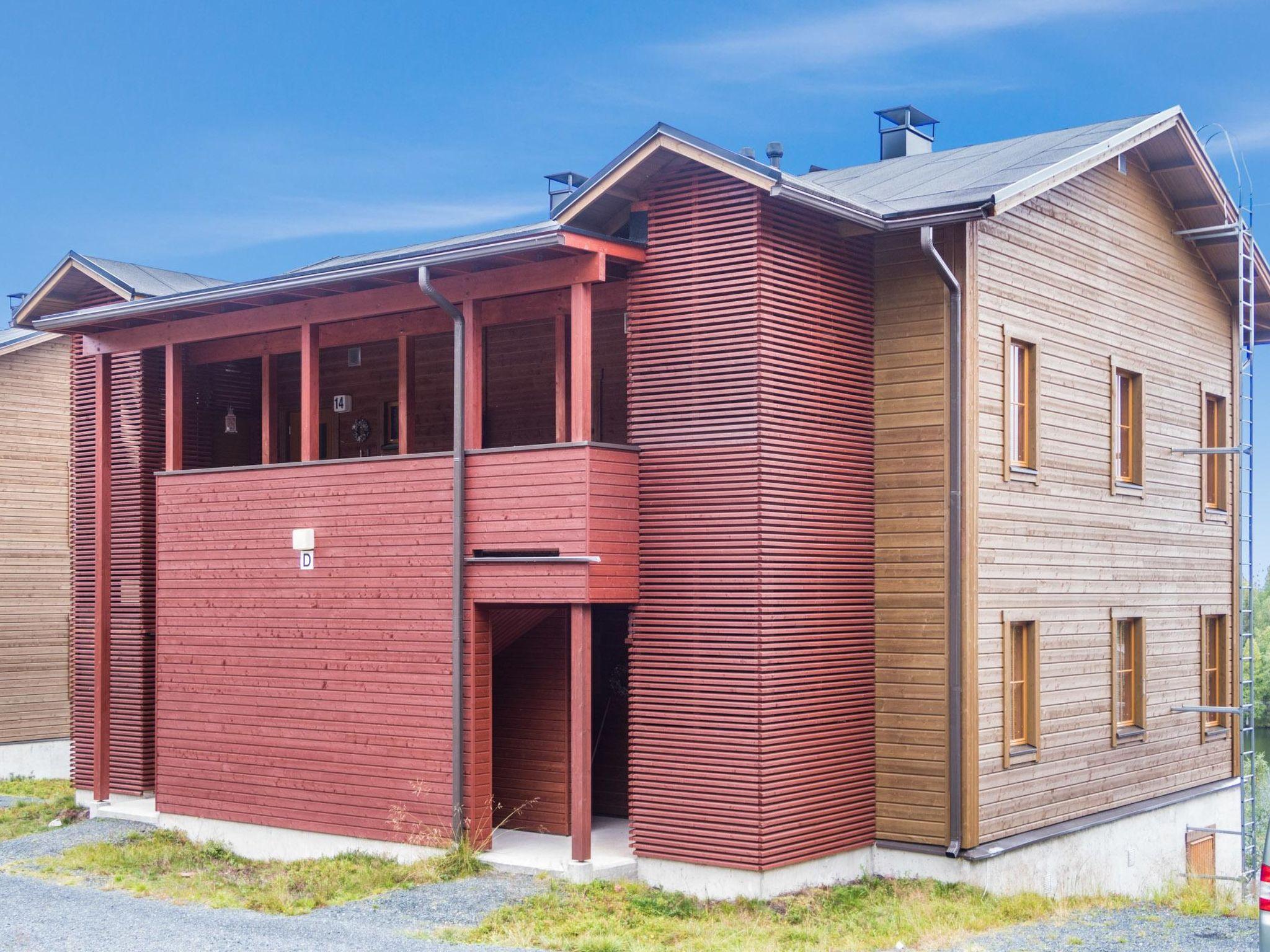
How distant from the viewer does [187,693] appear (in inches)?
677

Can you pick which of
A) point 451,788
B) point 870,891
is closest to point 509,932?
point 451,788

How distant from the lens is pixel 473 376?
1499 cm

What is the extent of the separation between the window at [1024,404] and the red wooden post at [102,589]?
1130cm

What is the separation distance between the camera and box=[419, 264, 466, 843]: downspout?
14.6 m

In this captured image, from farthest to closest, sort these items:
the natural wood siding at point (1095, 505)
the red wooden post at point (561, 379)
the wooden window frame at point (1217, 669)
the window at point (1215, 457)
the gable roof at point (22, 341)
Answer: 1. the gable roof at point (22, 341)
2. the window at point (1215, 457)
3. the wooden window frame at point (1217, 669)
4. the natural wood siding at point (1095, 505)
5. the red wooden post at point (561, 379)

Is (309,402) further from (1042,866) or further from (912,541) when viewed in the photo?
(1042,866)

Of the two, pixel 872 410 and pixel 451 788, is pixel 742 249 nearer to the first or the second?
pixel 872 410

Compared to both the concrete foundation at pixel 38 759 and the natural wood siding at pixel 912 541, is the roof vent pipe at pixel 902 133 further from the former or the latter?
the concrete foundation at pixel 38 759

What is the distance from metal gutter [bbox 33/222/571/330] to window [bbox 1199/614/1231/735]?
11758 millimetres

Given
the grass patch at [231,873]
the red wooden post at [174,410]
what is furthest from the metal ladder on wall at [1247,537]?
the red wooden post at [174,410]

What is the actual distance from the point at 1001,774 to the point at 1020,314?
4806mm

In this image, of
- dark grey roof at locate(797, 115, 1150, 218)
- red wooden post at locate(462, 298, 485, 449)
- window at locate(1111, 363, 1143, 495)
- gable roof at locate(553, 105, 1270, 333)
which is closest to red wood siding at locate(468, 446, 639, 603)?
red wooden post at locate(462, 298, 485, 449)

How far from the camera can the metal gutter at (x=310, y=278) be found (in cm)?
1368

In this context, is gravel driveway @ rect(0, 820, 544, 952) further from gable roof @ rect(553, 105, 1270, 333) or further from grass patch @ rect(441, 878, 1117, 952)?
gable roof @ rect(553, 105, 1270, 333)
